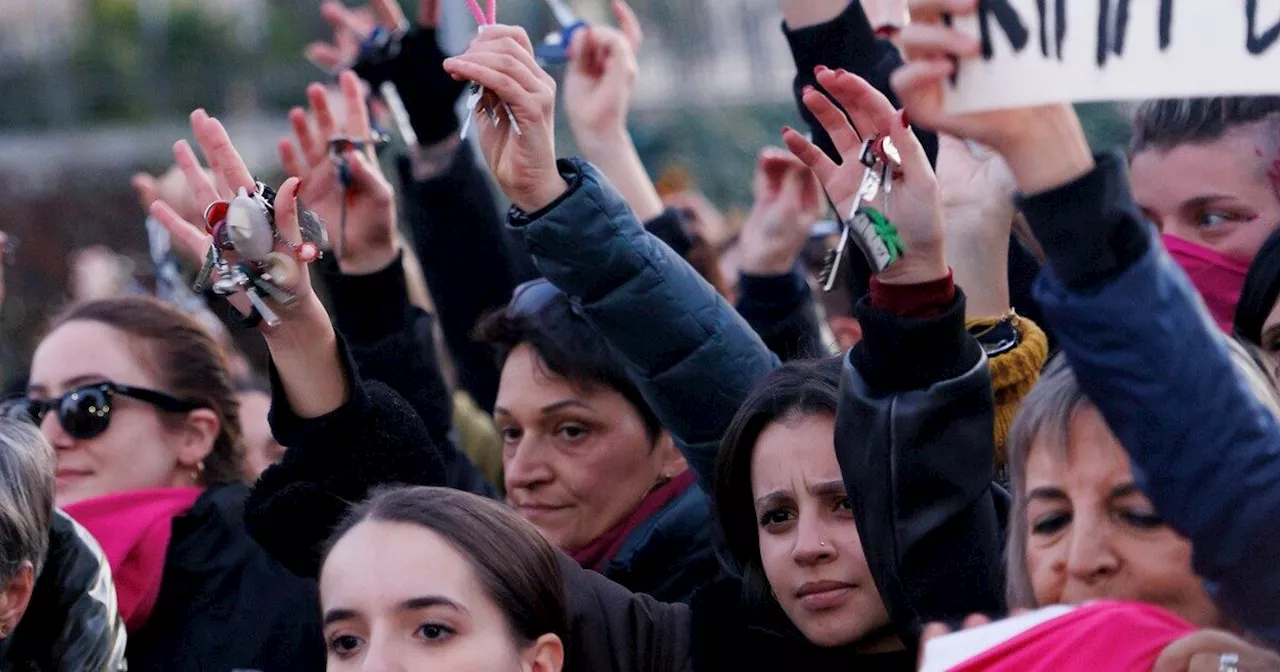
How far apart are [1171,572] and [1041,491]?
7.0 inches

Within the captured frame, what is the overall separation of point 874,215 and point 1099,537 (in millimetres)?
438

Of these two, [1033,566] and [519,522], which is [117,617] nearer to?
[519,522]

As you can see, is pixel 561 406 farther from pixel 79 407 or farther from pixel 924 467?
pixel 924 467

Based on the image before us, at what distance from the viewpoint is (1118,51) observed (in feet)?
6.48

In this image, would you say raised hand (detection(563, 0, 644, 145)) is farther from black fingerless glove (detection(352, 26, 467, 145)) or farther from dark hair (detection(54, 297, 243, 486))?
dark hair (detection(54, 297, 243, 486))

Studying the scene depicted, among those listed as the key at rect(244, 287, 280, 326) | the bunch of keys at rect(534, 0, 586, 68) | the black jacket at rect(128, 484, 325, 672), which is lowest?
the black jacket at rect(128, 484, 325, 672)

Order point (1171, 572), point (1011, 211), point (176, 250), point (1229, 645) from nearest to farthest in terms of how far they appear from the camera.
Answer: point (1229, 645) → point (1171, 572) → point (1011, 211) → point (176, 250)

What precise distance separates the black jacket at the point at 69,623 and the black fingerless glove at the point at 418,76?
1.46m

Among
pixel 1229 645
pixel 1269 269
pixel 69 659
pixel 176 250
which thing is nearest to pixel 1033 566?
pixel 1229 645

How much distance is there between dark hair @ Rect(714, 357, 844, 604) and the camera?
9.16 ft

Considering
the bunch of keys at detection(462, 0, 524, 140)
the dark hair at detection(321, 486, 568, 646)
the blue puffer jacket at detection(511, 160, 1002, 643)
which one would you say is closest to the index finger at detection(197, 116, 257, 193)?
the bunch of keys at detection(462, 0, 524, 140)

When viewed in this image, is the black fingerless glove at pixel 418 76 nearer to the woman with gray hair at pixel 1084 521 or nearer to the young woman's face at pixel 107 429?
the young woman's face at pixel 107 429

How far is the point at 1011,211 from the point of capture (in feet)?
9.62

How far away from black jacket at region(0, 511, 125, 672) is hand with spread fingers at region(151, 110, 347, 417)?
450 millimetres
